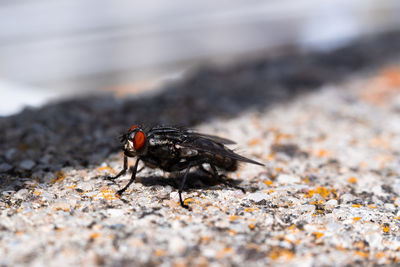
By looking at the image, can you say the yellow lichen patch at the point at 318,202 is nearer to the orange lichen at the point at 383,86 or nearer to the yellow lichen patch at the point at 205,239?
the yellow lichen patch at the point at 205,239

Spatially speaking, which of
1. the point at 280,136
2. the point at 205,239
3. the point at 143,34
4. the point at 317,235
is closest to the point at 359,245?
the point at 317,235

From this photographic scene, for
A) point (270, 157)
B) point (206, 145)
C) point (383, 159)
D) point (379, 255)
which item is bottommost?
point (379, 255)

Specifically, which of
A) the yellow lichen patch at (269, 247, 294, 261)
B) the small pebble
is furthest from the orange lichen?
the small pebble

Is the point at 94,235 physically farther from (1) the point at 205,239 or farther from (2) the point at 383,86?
(2) the point at 383,86

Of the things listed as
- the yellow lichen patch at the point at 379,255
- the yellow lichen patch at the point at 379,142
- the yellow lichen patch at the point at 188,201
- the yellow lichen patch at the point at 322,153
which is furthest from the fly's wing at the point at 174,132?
the yellow lichen patch at the point at 379,142

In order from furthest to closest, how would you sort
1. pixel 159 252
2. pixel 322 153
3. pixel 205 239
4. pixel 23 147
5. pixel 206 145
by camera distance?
pixel 322 153
pixel 23 147
pixel 206 145
pixel 205 239
pixel 159 252
